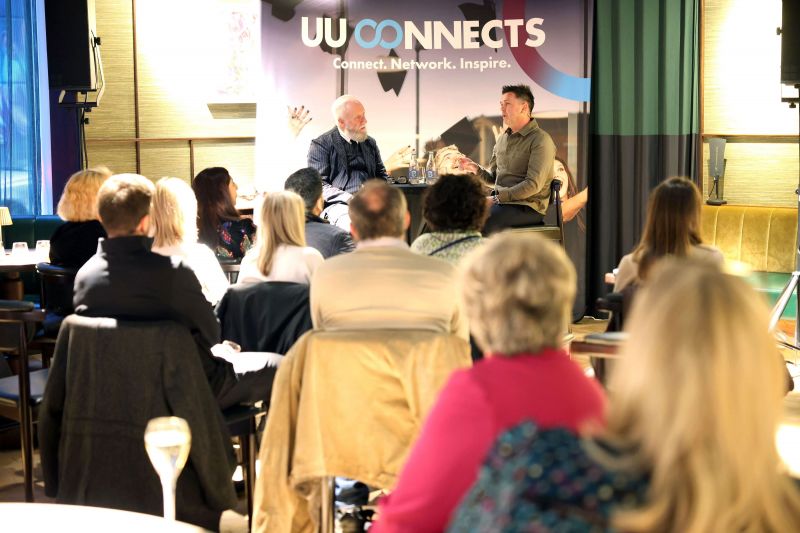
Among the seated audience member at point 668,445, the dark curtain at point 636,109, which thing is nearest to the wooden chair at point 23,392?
the seated audience member at point 668,445

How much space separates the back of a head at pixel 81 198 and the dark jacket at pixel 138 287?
72.4 inches

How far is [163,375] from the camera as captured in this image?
311 cm

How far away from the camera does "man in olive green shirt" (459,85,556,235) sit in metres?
7.07

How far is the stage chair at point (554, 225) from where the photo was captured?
7.11 meters

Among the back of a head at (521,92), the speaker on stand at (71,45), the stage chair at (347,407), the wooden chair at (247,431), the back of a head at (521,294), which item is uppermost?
the speaker on stand at (71,45)

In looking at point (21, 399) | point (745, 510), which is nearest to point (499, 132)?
point (21, 399)

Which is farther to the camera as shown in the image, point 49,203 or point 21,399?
point 49,203

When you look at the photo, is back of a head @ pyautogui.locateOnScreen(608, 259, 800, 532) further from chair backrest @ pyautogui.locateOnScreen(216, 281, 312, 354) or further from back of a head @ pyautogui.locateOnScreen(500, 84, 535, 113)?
back of a head @ pyautogui.locateOnScreen(500, 84, 535, 113)

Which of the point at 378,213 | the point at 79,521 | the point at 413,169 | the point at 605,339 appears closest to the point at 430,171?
the point at 413,169

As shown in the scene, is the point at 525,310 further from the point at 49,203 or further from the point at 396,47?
the point at 49,203

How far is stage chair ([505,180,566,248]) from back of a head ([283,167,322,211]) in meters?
1.99

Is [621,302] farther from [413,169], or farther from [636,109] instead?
[636,109]

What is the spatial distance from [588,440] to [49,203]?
25.8 ft

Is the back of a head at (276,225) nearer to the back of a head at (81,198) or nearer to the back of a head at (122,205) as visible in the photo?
the back of a head at (122,205)
